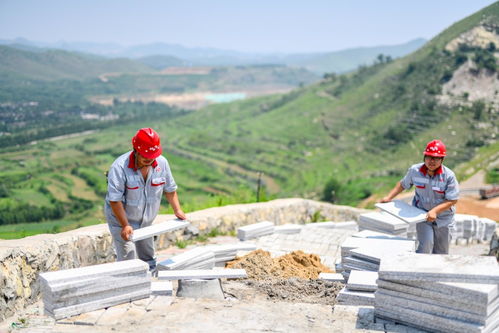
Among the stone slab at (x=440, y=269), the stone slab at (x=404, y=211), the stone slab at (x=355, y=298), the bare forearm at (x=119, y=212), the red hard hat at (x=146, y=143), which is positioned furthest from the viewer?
the stone slab at (x=404, y=211)

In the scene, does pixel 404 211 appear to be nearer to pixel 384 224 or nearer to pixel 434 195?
pixel 434 195

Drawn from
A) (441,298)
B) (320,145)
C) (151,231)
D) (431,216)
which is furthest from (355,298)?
(320,145)

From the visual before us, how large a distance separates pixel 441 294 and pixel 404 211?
6.39 ft

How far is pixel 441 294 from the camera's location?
3410 millimetres

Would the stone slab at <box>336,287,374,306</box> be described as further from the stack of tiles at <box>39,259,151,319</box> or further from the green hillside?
the green hillside

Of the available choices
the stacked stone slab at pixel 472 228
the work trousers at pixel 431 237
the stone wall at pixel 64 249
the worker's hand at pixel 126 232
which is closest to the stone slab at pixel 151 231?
the worker's hand at pixel 126 232

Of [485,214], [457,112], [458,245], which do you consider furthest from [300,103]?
[458,245]

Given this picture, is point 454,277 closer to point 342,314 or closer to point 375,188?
point 342,314

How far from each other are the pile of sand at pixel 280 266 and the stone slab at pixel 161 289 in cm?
133

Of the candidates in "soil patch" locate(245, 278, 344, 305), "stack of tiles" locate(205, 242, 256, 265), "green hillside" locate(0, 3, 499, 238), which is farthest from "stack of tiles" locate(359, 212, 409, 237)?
"green hillside" locate(0, 3, 499, 238)

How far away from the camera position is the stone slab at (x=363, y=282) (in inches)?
164

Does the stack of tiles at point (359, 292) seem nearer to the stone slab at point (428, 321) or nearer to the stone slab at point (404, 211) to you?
the stone slab at point (428, 321)

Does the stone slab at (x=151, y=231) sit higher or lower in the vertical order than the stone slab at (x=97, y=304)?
higher

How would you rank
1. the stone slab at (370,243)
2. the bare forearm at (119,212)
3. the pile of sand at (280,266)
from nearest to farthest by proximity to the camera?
the bare forearm at (119,212)
the stone slab at (370,243)
the pile of sand at (280,266)
